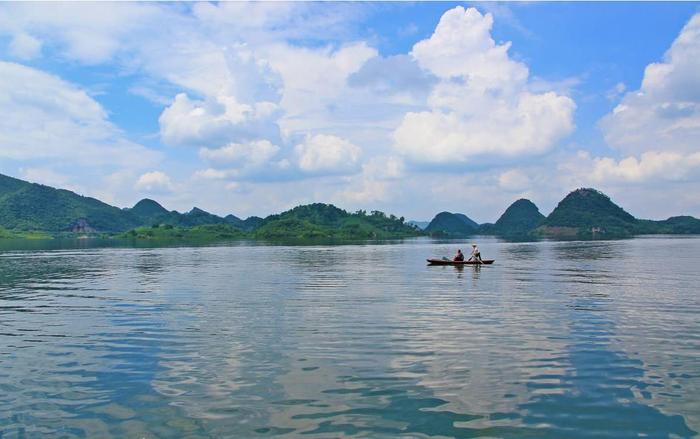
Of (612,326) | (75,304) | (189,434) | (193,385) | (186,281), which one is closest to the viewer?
(189,434)

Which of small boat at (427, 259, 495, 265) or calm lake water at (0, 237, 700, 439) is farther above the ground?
small boat at (427, 259, 495, 265)

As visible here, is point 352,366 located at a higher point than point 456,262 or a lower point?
lower

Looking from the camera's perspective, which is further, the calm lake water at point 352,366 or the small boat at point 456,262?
the small boat at point 456,262

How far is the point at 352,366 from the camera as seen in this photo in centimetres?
2242

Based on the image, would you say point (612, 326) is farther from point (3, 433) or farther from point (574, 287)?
point (3, 433)

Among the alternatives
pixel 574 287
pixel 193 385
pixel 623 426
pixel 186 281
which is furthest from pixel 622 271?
pixel 193 385

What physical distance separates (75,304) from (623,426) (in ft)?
132

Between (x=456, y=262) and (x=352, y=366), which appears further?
(x=456, y=262)

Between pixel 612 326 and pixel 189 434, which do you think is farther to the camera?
pixel 612 326

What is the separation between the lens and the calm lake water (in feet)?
52.9

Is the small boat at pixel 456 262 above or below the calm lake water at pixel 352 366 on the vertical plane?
above

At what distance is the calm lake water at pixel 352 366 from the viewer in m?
16.1

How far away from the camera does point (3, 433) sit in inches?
611

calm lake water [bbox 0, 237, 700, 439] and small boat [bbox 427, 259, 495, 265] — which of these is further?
small boat [bbox 427, 259, 495, 265]
